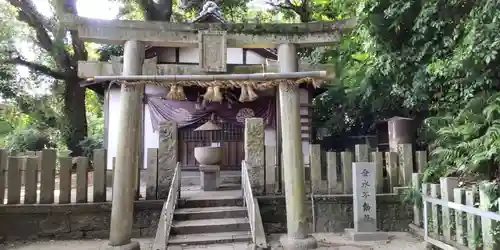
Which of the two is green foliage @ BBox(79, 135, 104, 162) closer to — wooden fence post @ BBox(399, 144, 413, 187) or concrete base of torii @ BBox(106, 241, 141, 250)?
concrete base of torii @ BBox(106, 241, 141, 250)

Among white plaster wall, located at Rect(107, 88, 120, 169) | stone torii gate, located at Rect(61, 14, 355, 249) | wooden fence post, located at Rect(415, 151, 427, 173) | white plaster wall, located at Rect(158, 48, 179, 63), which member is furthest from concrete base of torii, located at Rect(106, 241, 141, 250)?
white plaster wall, located at Rect(158, 48, 179, 63)

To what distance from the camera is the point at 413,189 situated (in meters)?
6.96

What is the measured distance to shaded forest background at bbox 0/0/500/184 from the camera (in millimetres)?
6766

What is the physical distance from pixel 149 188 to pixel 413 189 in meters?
5.46

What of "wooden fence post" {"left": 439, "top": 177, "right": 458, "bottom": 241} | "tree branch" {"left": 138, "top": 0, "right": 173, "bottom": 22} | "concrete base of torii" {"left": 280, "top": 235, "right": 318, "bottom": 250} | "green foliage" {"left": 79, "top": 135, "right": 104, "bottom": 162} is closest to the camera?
"wooden fence post" {"left": 439, "top": 177, "right": 458, "bottom": 241}

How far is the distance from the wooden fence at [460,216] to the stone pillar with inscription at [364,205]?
988 millimetres

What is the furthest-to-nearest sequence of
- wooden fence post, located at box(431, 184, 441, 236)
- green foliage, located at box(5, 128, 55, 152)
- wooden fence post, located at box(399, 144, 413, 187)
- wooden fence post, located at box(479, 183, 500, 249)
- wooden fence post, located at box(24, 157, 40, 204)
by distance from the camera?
green foliage, located at box(5, 128, 55, 152), wooden fence post, located at box(399, 144, 413, 187), wooden fence post, located at box(24, 157, 40, 204), wooden fence post, located at box(431, 184, 441, 236), wooden fence post, located at box(479, 183, 500, 249)

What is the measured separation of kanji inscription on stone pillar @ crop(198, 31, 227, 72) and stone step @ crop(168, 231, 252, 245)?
10.1ft

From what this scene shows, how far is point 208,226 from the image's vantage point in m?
6.60

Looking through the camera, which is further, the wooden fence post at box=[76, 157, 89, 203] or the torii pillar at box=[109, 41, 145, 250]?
the wooden fence post at box=[76, 157, 89, 203]

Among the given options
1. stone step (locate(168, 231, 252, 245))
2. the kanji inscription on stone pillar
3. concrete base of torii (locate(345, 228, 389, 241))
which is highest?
the kanji inscription on stone pillar

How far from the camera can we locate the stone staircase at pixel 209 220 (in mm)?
6309

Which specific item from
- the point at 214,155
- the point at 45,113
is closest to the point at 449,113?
the point at 214,155

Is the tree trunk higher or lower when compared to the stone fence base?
higher
